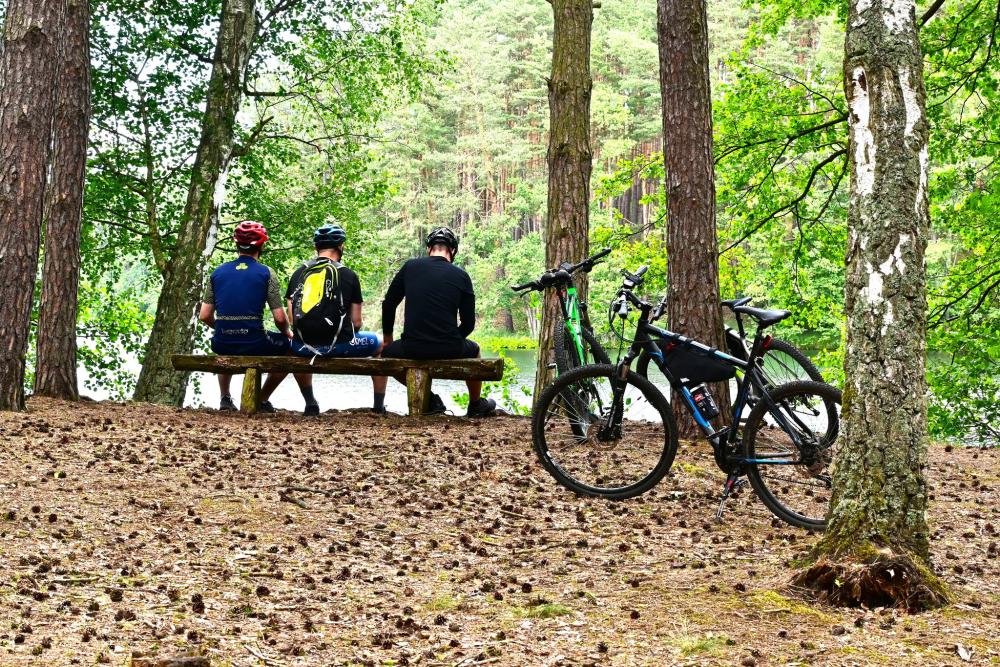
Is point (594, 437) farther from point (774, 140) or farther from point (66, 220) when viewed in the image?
point (774, 140)

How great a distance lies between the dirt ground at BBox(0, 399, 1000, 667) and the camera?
3742 millimetres

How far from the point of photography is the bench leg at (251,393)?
8859 millimetres

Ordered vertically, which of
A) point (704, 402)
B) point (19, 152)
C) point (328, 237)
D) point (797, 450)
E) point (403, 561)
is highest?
point (19, 152)

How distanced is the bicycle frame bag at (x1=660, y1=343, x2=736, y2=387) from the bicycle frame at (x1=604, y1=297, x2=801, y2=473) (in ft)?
0.07

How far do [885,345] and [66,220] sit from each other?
7969 mm

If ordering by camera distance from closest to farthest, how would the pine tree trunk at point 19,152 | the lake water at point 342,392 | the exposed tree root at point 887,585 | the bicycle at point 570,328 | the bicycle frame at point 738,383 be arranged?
the exposed tree root at point 887,585
the bicycle frame at point 738,383
the bicycle at point 570,328
the pine tree trunk at point 19,152
the lake water at point 342,392

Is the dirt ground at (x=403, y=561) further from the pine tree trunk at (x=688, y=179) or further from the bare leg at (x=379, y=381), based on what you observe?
the bare leg at (x=379, y=381)

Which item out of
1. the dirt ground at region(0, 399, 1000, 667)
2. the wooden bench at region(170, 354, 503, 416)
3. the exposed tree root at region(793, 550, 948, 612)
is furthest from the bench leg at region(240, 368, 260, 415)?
the exposed tree root at region(793, 550, 948, 612)

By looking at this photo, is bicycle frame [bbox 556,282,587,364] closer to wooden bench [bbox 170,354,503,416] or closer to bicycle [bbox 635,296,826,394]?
bicycle [bbox 635,296,826,394]

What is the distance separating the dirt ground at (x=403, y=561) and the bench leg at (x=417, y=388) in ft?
2.92

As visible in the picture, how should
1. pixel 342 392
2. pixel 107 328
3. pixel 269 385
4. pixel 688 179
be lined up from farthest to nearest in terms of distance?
pixel 342 392 < pixel 107 328 < pixel 269 385 < pixel 688 179

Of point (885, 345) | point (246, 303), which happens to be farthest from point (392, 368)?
point (885, 345)

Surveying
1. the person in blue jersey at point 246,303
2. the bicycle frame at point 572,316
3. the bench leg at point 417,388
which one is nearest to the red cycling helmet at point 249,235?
the person in blue jersey at point 246,303

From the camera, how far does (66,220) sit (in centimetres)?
958
